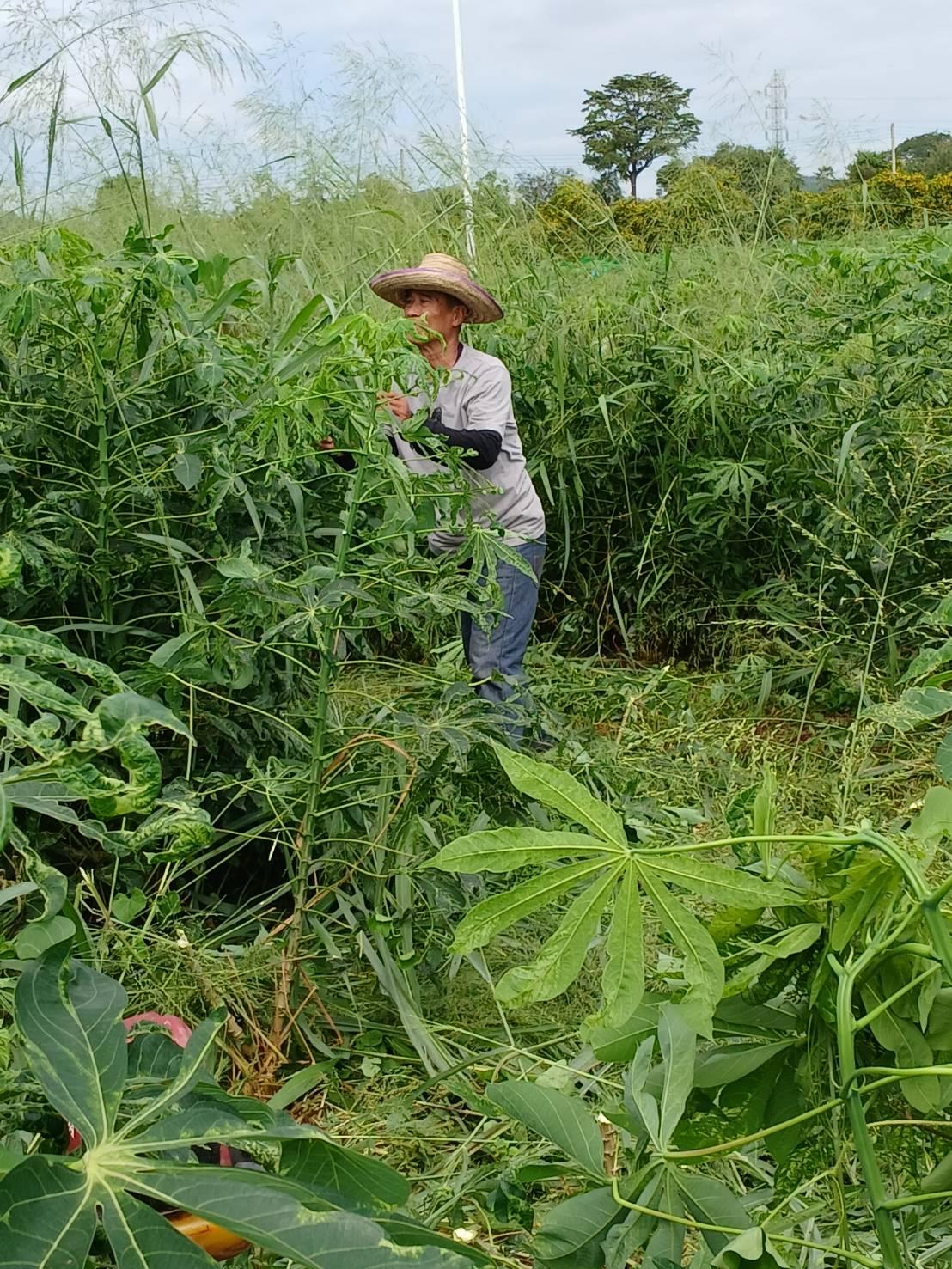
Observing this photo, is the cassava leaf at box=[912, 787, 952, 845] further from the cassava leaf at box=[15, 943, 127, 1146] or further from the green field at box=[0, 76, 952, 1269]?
A: the cassava leaf at box=[15, 943, 127, 1146]

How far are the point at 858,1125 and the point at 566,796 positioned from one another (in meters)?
0.23

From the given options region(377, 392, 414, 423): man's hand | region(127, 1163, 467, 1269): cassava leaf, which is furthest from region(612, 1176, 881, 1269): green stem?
region(377, 392, 414, 423): man's hand

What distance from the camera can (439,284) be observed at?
10.4 ft

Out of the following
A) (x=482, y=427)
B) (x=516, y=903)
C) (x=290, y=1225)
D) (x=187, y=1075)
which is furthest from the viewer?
(x=482, y=427)

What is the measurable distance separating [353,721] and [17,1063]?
794 mm

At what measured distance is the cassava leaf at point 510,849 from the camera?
657mm

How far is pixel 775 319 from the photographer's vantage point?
13.3 ft

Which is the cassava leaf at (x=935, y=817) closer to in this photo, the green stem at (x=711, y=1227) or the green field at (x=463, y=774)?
the green field at (x=463, y=774)

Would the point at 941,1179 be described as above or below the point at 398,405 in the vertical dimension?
below

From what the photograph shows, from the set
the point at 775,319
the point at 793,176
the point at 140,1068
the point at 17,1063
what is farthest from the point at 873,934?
the point at 793,176

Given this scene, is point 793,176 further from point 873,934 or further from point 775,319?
point 873,934

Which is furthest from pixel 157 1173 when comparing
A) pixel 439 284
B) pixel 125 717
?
pixel 439 284

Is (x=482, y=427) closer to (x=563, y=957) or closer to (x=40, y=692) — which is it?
(x=563, y=957)

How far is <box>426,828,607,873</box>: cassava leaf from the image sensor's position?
657 millimetres
